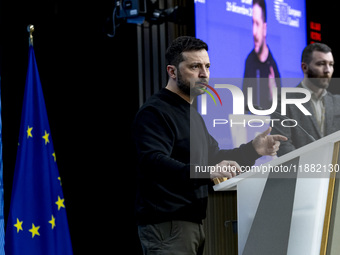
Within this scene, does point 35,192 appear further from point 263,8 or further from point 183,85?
point 263,8

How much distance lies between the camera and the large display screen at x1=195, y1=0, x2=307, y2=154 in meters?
3.72

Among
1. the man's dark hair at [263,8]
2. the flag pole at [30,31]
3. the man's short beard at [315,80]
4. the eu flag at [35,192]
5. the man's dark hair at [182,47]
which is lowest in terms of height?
the eu flag at [35,192]

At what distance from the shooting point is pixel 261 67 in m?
4.14

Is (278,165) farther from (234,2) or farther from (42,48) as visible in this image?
(234,2)

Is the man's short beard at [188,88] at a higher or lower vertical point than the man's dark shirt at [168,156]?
higher

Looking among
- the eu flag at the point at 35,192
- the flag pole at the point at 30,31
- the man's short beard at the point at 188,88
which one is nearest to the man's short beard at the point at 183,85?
the man's short beard at the point at 188,88

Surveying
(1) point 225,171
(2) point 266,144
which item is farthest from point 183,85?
(1) point 225,171

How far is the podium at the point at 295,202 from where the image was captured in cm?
172

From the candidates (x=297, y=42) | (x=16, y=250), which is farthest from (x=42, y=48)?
(x=297, y=42)

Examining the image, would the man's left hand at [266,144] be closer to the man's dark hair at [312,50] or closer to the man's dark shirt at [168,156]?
the man's dark shirt at [168,156]

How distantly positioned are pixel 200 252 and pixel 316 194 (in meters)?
0.78

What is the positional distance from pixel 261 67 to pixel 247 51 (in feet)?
0.53

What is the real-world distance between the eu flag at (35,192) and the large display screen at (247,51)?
40.4 inches

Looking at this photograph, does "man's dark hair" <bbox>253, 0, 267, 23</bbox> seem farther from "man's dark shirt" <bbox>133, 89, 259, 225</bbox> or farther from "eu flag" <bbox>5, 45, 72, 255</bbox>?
"man's dark shirt" <bbox>133, 89, 259, 225</bbox>
